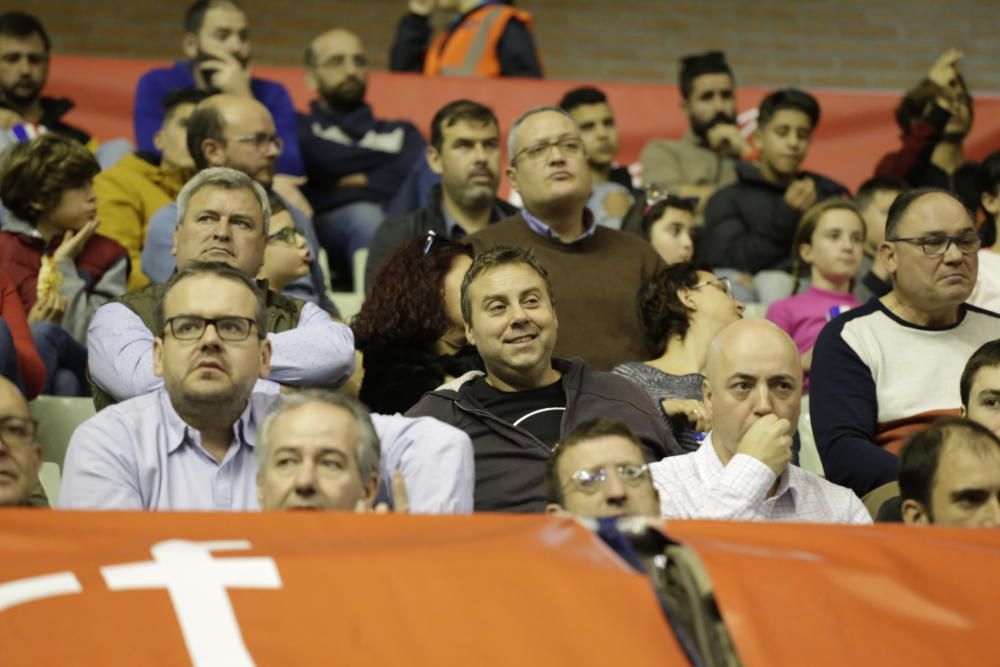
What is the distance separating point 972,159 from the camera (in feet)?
23.9

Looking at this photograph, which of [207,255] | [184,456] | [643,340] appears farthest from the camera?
[643,340]

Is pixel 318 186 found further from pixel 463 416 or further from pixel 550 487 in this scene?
pixel 550 487

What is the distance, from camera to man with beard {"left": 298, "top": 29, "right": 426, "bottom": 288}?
6.29 m

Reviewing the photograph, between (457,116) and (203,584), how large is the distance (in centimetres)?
329

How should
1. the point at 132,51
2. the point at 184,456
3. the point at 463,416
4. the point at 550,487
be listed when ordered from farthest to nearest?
the point at 132,51 < the point at 463,416 < the point at 184,456 < the point at 550,487

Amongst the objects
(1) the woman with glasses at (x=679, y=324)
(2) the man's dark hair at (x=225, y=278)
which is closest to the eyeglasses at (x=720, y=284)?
(1) the woman with glasses at (x=679, y=324)

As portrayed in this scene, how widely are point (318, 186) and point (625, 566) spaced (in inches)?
159

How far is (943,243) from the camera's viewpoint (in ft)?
14.3

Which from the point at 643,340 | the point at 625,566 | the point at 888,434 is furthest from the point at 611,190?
the point at 625,566

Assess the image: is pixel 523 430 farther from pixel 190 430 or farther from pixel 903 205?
pixel 903 205

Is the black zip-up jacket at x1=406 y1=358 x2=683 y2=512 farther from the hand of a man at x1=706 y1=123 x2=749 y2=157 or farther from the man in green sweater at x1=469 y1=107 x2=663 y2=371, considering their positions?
the hand of a man at x1=706 y1=123 x2=749 y2=157

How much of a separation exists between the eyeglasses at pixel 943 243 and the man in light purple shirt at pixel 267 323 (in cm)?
142

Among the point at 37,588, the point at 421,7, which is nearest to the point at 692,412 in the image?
the point at 37,588

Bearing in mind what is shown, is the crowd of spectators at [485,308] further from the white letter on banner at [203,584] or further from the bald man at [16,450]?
the white letter on banner at [203,584]
